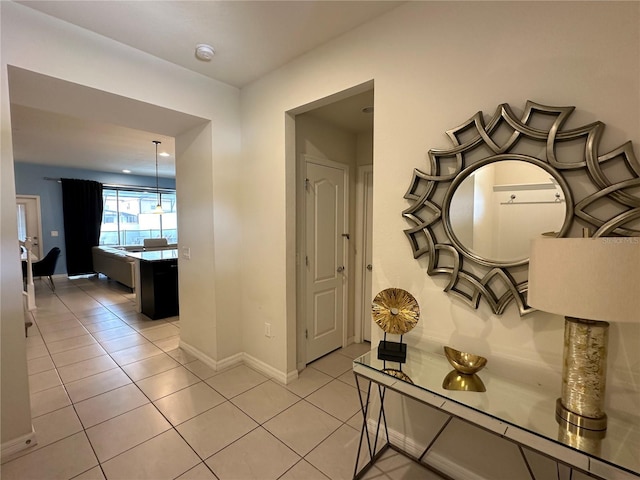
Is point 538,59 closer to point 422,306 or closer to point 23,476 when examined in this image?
point 422,306

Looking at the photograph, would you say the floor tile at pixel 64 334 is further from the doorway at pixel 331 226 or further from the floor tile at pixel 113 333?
the doorway at pixel 331 226

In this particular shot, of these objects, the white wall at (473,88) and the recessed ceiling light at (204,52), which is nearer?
the white wall at (473,88)

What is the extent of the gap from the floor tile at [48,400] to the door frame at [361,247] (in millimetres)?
2744

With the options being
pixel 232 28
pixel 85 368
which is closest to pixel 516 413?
pixel 232 28

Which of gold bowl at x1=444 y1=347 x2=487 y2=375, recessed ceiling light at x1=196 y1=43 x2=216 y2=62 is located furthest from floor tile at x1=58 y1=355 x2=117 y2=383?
gold bowl at x1=444 y1=347 x2=487 y2=375

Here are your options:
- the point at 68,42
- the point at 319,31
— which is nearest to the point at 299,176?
the point at 319,31

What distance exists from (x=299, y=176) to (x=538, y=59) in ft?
6.00

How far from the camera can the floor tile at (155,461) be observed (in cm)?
166

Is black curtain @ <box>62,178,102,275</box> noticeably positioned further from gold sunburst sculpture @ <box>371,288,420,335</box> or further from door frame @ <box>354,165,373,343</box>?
gold sunburst sculpture @ <box>371,288,420,335</box>

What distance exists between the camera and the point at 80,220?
7.30 metres

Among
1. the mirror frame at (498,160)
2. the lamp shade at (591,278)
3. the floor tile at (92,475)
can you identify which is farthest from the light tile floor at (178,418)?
the lamp shade at (591,278)

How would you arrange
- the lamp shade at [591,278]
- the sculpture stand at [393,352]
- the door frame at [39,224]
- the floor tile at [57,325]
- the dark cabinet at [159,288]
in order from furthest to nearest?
the door frame at [39,224] → the dark cabinet at [159,288] → the floor tile at [57,325] → the sculpture stand at [393,352] → the lamp shade at [591,278]

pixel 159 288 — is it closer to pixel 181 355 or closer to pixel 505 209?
pixel 181 355

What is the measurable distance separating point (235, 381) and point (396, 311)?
177cm
